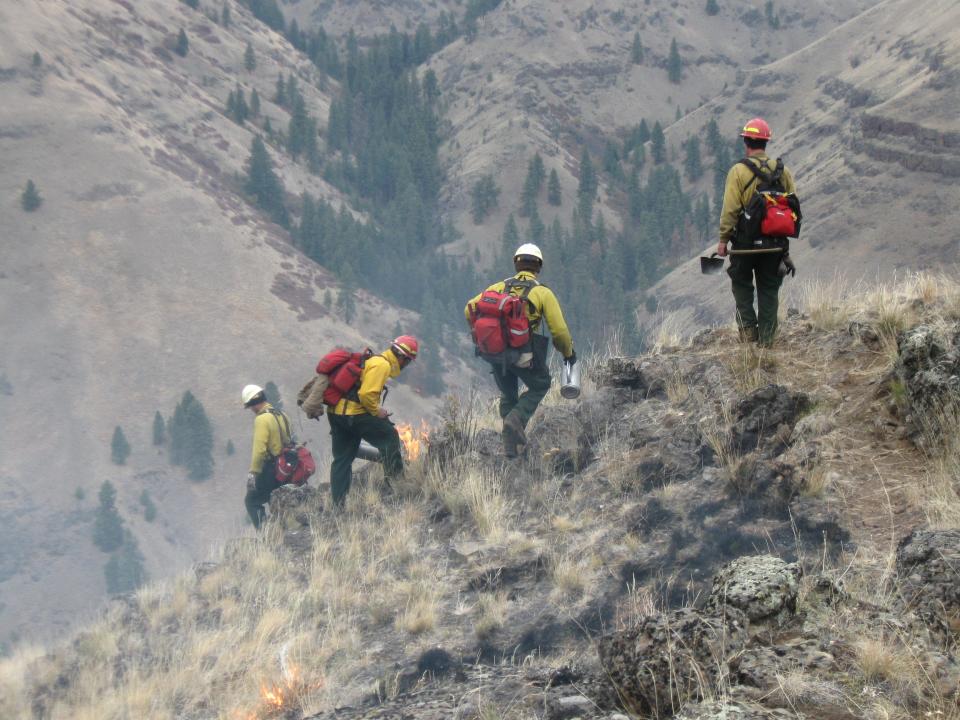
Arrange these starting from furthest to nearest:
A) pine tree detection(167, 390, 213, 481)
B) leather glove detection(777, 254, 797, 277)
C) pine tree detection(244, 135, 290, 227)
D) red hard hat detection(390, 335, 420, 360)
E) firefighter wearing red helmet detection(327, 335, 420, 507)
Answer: pine tree detection(244, 135, 290, 227) → pine tree detection(167, 390, 213, 481) → red hard hat detection(390, 335, 420, 360) → firefighter wearing red helmet detection(327, 335, 420, 507) → leather glove detection(777, 254, 797, 277)

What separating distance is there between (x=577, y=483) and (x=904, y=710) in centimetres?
438

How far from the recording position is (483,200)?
89.9 meters

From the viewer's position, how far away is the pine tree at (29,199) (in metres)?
59.3

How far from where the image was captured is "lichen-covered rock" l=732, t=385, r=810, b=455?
618 centimetres

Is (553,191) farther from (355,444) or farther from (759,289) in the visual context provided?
(759,289)

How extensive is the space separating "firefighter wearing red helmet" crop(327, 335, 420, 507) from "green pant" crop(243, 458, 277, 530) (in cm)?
201

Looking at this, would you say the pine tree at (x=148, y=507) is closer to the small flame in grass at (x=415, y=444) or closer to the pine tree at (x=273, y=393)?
the pine tree at (x=273, y=393)

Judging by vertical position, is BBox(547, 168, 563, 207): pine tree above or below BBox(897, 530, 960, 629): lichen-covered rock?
above

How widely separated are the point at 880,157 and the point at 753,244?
52.3 m

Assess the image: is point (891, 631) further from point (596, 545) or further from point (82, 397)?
point (82, 397)

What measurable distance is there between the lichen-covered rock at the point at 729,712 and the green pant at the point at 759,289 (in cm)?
461

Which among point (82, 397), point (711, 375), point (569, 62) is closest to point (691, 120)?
point (569, 62)

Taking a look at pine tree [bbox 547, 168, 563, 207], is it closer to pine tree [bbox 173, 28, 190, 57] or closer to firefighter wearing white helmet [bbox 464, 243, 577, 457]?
pine tree [bbox 173, 28, 190, 57]

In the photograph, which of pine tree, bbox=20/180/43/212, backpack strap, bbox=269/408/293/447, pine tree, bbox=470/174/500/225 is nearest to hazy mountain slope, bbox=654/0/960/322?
pine tree, bbox=470/174/500/225
